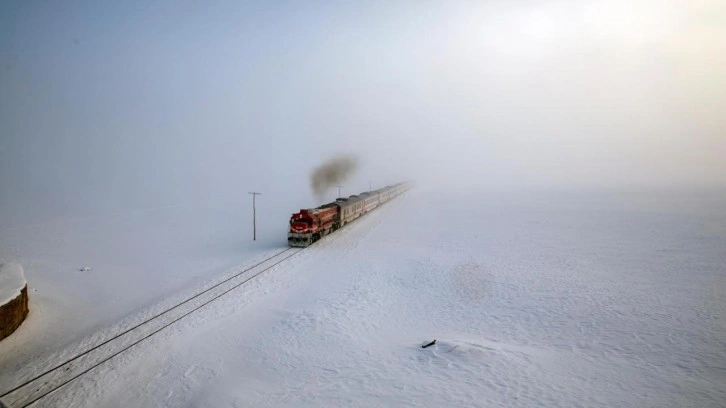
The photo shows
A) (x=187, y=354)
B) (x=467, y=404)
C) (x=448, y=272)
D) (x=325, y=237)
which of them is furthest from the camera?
(x=325, y=237)

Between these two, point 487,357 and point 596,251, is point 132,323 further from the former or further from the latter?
point 596,251

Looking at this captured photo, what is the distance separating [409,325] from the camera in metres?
16.2

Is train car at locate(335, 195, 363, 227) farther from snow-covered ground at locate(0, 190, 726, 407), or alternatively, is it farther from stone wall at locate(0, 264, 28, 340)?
stone wall at locate(0, 264, 28, 340)

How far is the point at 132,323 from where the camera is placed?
16766mm

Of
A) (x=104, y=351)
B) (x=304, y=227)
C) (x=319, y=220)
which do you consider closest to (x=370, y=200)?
(x=319, y=220)

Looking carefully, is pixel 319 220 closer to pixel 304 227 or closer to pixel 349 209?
pixel 304 227

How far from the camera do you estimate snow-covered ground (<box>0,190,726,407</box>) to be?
37.1 ft

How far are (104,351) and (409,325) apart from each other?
12182mm

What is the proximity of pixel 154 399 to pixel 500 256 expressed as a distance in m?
24.1

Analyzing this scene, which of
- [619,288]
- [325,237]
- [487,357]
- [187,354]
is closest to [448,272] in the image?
[619,288]

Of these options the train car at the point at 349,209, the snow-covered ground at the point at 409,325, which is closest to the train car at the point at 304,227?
the snow-covered ground at the point at 409,325

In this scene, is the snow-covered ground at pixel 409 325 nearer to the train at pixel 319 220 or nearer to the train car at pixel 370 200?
the train at pixel 319 220

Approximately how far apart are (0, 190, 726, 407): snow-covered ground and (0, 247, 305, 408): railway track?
503 mm

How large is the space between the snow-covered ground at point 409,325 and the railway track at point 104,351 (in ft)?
1.65
